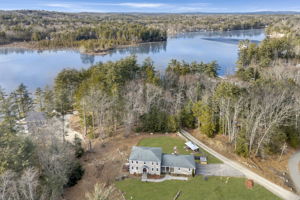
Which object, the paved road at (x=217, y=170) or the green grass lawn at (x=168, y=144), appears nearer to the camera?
the paved road at (x=217, y=170)

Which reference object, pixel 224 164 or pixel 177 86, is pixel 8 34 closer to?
pixel 177 86

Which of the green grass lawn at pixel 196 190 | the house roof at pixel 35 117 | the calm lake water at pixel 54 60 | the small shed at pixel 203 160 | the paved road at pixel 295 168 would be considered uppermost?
the calm lake water at pixel 54 60

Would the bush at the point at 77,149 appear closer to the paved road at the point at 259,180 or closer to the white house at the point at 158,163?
the white house at the point at 158,163

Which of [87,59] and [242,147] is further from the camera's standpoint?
[87,59]

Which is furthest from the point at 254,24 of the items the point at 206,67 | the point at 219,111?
the point at 219,111

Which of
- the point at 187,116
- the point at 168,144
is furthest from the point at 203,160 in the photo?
the point at 187,116

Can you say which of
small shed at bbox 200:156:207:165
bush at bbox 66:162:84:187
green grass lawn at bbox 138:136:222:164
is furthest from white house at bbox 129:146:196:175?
bush at bbox 66:162:84:187

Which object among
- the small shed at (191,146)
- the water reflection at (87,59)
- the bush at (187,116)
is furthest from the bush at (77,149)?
the water reflection at (87,59)

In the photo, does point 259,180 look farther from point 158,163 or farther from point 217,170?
point 158,163
